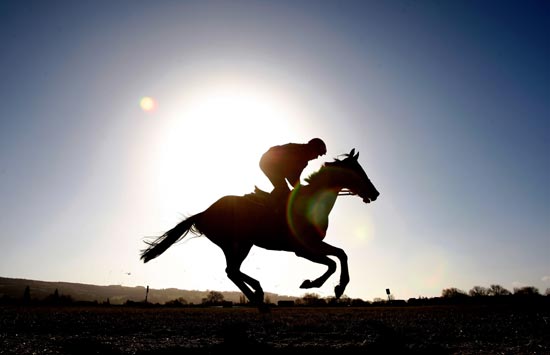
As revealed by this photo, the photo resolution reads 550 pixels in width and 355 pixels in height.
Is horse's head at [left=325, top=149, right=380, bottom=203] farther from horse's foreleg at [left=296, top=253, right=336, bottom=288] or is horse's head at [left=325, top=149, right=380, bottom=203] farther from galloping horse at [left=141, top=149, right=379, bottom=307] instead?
horse's foreleg at [left=296, top=253, right=336, bottom=288]

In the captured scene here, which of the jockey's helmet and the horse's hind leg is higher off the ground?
the jockey's helmet

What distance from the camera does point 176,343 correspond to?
4.16 meters

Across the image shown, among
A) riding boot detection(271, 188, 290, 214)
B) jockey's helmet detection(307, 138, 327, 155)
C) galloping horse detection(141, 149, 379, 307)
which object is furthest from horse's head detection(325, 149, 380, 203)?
riding boot detection(271, 188, 290, 214)

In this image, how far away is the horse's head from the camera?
28.1 feet

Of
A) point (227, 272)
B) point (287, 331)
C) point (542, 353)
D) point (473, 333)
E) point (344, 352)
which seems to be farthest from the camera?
point (227, 272)

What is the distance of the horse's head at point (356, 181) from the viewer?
8570 mm

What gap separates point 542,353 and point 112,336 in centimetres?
438

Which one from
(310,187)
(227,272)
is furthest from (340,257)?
(227,272)

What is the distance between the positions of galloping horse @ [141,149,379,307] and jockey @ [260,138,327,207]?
0.23 meters

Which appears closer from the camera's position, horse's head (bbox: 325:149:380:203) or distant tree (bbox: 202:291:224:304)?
horse's head (bbox: 325:149:380:203)

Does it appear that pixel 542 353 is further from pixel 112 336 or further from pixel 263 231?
pixel 263 231

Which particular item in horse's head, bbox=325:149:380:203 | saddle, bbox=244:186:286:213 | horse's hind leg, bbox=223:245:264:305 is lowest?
horse's hind leg, bbox=223:245:264:305

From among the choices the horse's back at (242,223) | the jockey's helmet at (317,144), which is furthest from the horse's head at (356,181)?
the horse's back at (242,223)

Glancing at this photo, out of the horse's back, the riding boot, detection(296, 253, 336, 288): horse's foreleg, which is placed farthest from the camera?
the horse's back
